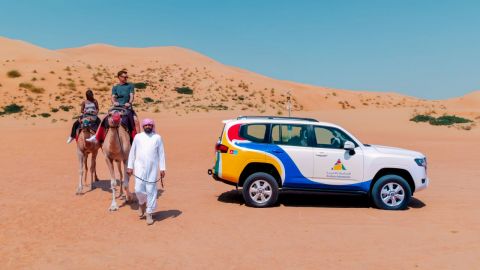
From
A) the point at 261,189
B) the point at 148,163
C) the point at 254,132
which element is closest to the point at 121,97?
the point at 148,163

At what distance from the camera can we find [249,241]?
24.8 ft

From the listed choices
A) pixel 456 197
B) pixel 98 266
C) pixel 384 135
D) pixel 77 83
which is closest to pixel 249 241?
pixel 98 266

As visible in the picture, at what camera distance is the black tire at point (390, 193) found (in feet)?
32.3

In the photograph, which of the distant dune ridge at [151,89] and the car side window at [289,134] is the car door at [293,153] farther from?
the distant dune ridge at [151,89]

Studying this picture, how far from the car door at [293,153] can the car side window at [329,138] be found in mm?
305

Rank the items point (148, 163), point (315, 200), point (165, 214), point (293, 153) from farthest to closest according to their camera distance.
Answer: point (315, 200) → point (293, 153) → point (165, 214) → point (148, 163)

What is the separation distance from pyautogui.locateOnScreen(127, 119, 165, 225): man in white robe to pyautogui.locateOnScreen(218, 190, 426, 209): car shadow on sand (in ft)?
8.27

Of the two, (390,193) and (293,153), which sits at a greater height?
(293,153)

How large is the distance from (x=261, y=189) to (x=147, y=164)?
2.66 metres

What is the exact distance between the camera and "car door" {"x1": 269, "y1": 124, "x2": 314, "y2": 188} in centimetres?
984

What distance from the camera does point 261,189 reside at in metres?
9.88

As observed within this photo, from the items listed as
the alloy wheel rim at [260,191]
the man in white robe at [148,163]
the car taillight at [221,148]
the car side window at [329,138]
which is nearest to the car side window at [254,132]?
the car taillight at [221,148]

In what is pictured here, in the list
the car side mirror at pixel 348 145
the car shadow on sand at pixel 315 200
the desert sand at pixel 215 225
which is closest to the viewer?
the desert sand at pixel 215 225

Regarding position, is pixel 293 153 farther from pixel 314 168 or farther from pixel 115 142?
pixel 115 142
